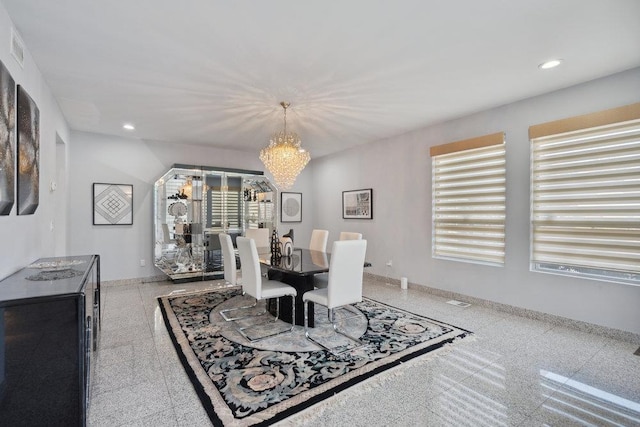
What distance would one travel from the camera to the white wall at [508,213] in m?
3.10

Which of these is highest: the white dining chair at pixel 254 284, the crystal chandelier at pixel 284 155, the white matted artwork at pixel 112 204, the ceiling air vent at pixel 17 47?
the ceiling air vent at pixel 17 47

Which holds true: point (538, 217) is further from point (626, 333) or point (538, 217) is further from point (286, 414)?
point (286, 414)

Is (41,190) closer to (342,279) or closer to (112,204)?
(112,204)

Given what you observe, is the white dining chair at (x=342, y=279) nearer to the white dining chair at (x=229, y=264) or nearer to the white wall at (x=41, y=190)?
the white dining chair at (x=229, y=264)

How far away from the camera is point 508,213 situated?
3832 mm

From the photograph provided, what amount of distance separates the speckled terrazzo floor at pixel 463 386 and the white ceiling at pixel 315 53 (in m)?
2.64

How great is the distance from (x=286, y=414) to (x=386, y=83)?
121 inches

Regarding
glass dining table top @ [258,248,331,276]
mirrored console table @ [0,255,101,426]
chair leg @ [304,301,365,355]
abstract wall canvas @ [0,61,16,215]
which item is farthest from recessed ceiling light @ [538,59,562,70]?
abstract wall canvas @ [0,61,16,215]

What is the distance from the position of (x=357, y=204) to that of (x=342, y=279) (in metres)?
3.37

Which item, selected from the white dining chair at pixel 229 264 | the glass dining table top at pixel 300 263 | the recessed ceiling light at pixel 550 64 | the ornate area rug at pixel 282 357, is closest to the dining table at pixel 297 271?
the glass dining table top at pixel 300 263

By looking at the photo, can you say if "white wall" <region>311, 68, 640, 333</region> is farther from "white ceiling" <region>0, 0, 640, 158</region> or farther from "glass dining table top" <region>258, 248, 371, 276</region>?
"glass dining table top" <region>258, 248, 371, 276</region>

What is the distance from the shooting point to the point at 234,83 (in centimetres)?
318

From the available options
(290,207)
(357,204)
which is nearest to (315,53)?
(357,204)

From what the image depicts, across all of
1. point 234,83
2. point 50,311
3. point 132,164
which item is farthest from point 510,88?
point 132,164
